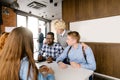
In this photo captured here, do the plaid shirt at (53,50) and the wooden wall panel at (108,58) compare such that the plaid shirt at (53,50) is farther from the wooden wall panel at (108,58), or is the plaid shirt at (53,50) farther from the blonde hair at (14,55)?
the blonde hair at (14,55)

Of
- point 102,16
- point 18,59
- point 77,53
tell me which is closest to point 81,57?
point 77,53

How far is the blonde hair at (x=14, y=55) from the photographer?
874 millimetres

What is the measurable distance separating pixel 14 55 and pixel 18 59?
0.14 feet

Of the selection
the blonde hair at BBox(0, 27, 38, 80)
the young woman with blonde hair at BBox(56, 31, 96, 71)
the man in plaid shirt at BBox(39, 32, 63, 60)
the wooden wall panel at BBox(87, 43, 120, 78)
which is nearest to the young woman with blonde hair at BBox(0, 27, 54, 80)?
the blonde hair at BBox(0, 27, 38, 80)

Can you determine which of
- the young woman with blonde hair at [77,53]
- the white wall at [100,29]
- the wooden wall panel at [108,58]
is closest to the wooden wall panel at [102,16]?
the wooden wall panel at [108,58]

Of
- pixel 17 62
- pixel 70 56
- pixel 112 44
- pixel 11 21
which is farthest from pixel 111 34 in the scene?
pixel 11 21

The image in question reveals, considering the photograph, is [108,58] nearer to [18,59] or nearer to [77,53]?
[77,53]

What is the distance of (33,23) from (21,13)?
1644mm

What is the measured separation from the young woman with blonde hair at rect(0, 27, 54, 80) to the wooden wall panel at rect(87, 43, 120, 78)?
2668 mm

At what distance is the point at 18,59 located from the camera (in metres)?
0.90

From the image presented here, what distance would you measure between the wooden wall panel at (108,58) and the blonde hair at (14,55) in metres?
2.68

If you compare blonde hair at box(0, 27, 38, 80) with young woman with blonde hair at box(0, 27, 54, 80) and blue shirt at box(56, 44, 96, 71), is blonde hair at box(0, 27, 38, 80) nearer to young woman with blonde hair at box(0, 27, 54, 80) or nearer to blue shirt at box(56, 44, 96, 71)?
young woman with blonde hair at box(0, 27, 54, 80)

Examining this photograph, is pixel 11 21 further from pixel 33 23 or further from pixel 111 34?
pixel 111 34

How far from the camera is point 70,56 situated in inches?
79.7
